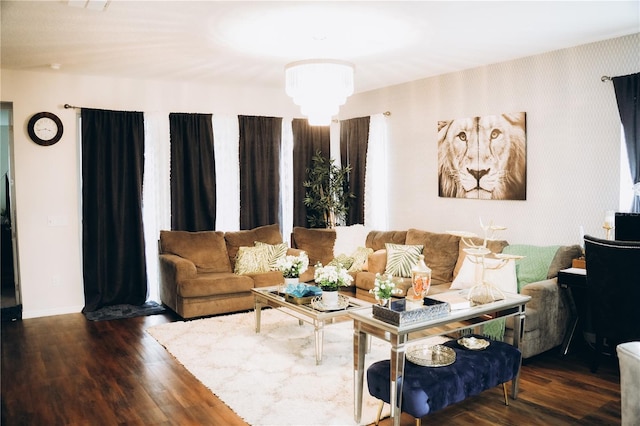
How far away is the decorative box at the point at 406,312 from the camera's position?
110 inches

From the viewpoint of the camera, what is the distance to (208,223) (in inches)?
259

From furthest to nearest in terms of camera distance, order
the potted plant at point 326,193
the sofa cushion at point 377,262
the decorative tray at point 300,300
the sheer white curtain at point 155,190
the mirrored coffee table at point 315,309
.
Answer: the potted plant at point 326,193 → the sheer white curtain at point 155,190 → the sofa cushion at point 377,262 → the decorative tray at point 300,300 → the mirrored coffee table at point 315,309

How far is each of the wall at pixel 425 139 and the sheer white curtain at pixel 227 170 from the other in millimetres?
192

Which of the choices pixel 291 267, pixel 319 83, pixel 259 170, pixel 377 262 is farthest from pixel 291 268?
pixel 259 170

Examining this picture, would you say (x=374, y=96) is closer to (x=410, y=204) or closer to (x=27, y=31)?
(x=410, y=204)

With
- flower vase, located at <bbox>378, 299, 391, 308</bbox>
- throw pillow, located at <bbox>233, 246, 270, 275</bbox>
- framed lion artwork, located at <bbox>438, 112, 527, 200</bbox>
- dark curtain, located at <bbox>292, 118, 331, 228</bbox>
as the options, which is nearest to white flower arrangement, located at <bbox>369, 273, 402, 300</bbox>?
flower vase, located at <bbox>378, 299, 391, 308</bbox>

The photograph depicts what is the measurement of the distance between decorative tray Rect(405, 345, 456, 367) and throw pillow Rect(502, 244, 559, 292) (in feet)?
5.32

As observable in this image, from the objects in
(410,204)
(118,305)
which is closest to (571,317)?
(410,204)

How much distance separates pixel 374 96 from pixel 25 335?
16.1 ft

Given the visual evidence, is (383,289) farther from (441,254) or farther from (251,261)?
(251,261)

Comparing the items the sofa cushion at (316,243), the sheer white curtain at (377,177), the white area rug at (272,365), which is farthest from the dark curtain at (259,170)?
the white area rug at (272,365)

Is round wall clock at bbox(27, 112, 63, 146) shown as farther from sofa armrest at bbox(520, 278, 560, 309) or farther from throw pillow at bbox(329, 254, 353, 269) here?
sofa armrest at bbox(520, 278, 560, 309)

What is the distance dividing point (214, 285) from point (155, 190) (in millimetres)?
1663

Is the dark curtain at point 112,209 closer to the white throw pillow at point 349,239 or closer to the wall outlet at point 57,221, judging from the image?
the wall outlet at point 57,221
